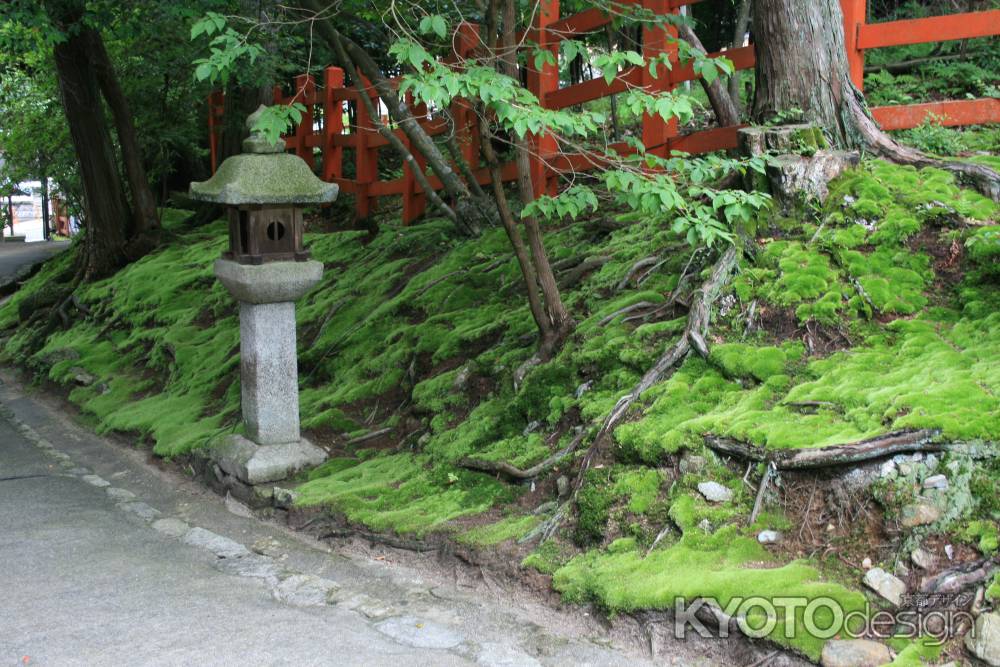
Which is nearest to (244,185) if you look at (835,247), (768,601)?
(835,247)

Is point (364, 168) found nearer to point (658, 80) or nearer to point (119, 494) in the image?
point (658, 80)

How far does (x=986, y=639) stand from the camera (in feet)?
12.9

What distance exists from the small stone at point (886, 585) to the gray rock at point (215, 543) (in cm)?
381

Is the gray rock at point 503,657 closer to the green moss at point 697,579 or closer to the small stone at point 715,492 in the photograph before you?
the green moss at point 697,579

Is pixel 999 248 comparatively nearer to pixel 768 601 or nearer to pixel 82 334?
pixel 768 601

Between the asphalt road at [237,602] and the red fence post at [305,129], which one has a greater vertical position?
the red fence post at [305,129]

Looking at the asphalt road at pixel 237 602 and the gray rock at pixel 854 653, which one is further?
the asphalt road at pixel 237 602

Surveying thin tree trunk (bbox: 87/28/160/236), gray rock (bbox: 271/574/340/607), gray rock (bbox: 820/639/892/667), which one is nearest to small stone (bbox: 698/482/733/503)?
gray rock (bbox: 820/639/892/667)

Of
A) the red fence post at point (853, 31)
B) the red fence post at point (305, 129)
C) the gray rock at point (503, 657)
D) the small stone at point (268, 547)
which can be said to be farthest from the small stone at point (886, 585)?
the red fence post at point (305, 129)

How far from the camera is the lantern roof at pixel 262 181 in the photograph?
7.16m

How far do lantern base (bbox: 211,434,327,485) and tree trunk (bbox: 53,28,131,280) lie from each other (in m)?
8.61

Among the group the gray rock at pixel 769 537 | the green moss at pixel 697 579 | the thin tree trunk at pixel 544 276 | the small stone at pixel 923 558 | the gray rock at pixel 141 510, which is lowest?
the gray rock at pixel 141 510

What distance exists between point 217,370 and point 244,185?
346cm

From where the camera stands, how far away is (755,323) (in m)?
6.25
